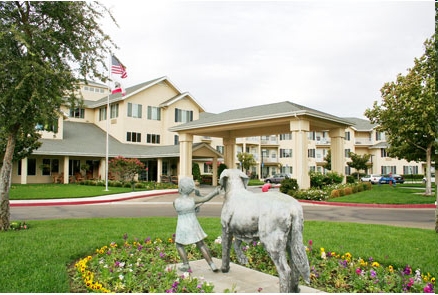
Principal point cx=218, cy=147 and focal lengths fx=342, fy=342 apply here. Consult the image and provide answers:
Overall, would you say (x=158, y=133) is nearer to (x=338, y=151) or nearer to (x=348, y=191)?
(x=338, y=151)

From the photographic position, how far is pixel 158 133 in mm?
39531

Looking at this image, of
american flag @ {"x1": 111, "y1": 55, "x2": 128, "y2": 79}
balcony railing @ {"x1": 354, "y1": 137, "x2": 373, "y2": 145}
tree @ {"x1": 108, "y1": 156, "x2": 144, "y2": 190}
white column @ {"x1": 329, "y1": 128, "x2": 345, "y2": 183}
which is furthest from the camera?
balcony railing @ {"x1": 354, "y1": 137, "x2": 373, "y2": 145}

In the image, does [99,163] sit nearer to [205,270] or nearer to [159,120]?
[159,120]

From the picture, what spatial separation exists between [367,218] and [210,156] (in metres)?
22.9

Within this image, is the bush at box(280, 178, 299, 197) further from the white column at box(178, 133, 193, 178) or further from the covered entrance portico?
the white column at box(178, 133, 193, 178)

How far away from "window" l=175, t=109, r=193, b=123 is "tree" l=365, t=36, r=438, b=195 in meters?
21.8

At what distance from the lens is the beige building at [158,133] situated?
2478cm

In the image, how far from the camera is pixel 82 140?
34.5 m

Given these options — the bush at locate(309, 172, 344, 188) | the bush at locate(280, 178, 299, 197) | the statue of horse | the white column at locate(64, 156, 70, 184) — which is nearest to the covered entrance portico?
the bush at locate(280, 178, 299, 197)

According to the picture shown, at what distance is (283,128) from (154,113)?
1678 centimetres

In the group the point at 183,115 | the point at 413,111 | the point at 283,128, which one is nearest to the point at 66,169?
the point at 183,115

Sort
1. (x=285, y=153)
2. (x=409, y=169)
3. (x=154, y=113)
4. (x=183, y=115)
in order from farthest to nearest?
(x=285, y=153)
(x=409, y=169)
(x=183, y=115)
(x=154, y=113)

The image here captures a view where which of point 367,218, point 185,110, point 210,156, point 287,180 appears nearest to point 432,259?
point 367,218

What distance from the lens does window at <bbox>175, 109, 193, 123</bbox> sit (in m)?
40.0
